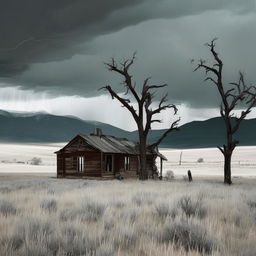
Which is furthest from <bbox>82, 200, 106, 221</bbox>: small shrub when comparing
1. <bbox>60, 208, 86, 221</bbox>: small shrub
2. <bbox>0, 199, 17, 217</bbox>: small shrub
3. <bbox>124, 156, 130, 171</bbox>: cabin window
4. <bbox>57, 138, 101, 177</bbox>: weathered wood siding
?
<bbox>124, 156, 130, 171</bbox>: cabin window

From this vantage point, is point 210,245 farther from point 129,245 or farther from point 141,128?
point 141,128

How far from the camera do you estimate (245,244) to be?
20.8ft

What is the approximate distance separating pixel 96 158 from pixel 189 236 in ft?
108

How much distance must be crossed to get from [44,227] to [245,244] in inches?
117

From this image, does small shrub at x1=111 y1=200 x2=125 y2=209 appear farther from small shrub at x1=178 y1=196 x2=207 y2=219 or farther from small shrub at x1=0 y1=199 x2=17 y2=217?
small shrub at x1=0 y1=199 x2=17 y2=217

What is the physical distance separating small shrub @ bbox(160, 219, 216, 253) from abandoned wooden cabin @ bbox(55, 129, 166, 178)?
31.0 m

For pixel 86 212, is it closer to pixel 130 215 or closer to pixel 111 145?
pixel 130 215

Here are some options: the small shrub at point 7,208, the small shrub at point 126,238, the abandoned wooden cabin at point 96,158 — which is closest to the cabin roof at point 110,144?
the abandoned wooden cabin at point 96,158

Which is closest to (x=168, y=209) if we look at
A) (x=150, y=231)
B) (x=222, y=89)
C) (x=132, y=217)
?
(x=132, y=217)

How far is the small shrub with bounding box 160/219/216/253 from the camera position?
20.1 ft

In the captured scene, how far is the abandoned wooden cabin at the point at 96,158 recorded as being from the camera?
39.0 meters

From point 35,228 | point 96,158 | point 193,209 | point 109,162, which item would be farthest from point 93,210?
point 109,162

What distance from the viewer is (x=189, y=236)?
6.29 meters

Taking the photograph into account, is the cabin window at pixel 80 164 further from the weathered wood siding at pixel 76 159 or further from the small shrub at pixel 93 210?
the small shrub at pixel 93 210
